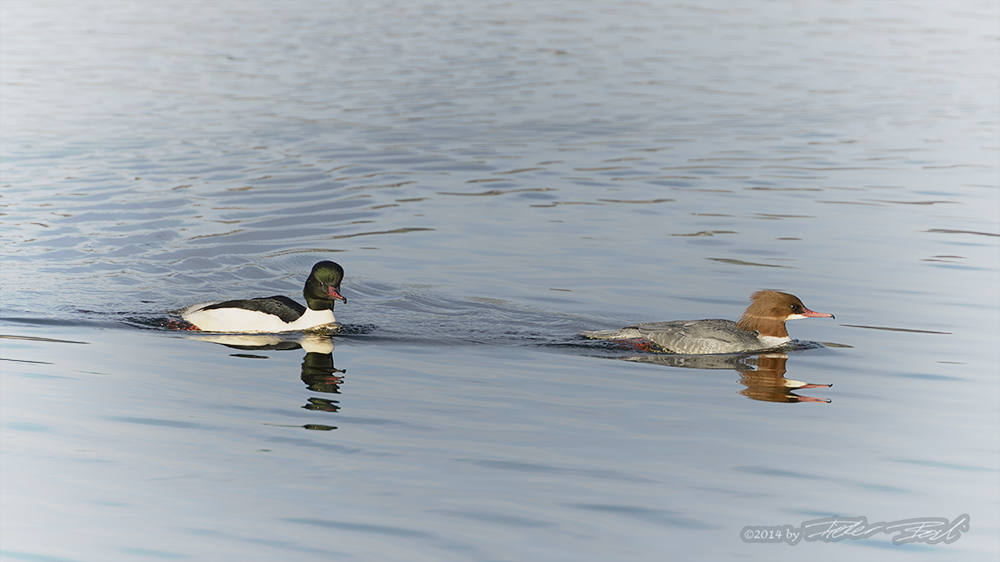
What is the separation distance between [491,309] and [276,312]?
247 cm

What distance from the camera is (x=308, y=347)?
440 inches

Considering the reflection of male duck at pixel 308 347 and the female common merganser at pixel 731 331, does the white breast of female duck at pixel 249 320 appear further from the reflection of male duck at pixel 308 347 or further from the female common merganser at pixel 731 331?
the female common merganser at pixel 731 331

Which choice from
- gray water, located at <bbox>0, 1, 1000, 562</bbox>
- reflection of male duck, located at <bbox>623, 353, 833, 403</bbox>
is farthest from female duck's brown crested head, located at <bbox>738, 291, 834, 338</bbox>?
gray water, located at <bbox>0, 1, 1000, 562</bbox>

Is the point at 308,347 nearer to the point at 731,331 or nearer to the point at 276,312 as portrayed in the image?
the point at 276,312

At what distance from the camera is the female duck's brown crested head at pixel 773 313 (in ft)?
36.3

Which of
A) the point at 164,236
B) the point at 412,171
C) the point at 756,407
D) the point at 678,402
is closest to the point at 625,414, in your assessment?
the point at 678,402

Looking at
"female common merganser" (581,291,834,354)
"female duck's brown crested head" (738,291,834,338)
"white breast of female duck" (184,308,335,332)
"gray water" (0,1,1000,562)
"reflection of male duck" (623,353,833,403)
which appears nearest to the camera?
"gray water" (0,1,1000,562)

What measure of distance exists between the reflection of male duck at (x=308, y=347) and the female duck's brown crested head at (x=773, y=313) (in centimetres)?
426

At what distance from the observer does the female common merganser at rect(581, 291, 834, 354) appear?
10.8 m

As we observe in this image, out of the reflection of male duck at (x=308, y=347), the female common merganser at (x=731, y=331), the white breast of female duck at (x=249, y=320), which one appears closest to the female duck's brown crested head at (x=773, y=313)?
the female common merganser at (x=731, y=331)

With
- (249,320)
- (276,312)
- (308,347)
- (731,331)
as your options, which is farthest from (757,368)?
(249,320)

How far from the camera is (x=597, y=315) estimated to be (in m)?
12.3

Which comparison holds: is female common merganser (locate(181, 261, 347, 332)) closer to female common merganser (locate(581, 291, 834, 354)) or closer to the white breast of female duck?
the white breast of female duck

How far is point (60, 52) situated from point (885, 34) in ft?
100
